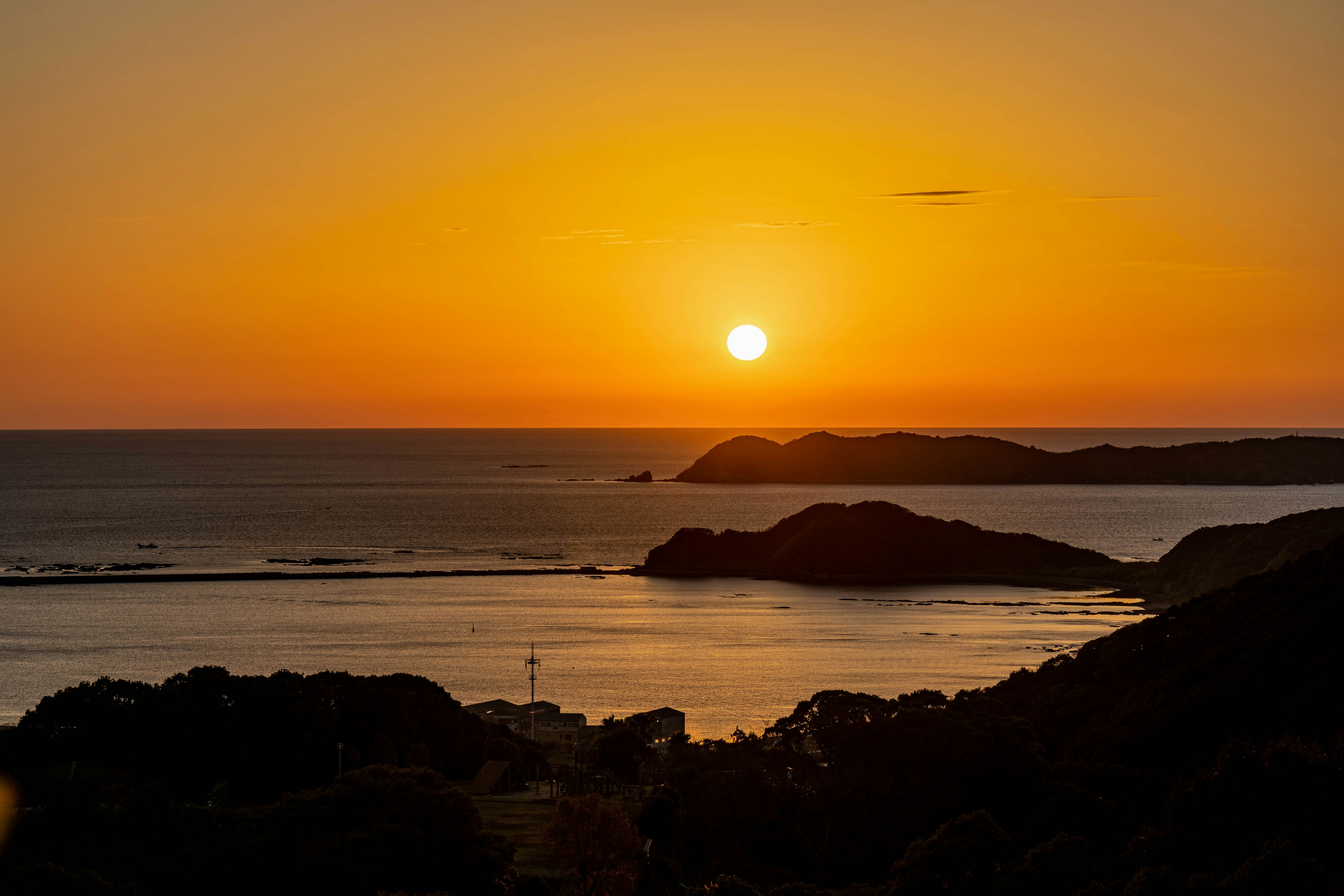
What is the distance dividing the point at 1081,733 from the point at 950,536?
71.0 m

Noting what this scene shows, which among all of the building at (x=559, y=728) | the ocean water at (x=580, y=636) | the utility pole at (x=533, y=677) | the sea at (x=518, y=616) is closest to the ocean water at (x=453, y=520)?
Answer: the sea at (x=518, y=616)

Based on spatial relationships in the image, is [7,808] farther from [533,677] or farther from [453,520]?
[453,520]

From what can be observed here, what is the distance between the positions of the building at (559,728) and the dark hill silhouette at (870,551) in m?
57.7

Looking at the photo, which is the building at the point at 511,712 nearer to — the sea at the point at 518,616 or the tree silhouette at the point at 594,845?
the sea at the point at 518,616

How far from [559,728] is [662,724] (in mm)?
4212

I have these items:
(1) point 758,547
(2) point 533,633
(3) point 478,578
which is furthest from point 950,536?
(2) point 533,633

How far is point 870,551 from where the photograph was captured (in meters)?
100

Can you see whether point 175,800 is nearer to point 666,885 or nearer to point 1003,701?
point 666,885

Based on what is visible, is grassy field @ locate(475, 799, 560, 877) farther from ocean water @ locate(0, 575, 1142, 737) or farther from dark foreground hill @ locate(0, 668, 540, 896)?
ocean water @ locate(0, 575, 1142, 737)

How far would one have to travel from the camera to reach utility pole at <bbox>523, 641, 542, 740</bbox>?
137 feet

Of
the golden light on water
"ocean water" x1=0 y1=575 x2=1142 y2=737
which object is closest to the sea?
"ocean water" x1=0 y1=575 x2=1142 y2=737

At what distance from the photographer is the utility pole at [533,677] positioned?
41719mm

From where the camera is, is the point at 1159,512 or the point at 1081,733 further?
the point at 1159,512

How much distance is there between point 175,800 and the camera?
83.5 ft
